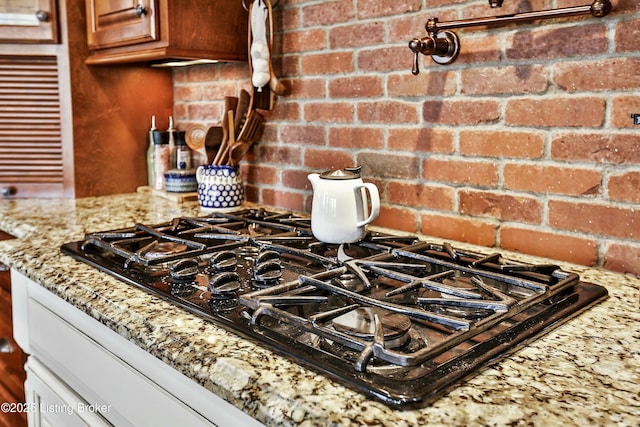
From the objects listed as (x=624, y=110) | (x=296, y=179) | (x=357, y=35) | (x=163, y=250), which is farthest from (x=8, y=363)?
(x=624, y=110)

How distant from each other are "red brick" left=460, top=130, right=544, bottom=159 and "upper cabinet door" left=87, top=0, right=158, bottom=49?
3.13ft

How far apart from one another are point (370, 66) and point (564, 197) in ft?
1.96

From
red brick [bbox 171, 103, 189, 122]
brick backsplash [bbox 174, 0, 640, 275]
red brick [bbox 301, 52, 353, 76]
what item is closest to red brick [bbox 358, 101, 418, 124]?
brick backsplash [bbox 174, 0, 640, 275]

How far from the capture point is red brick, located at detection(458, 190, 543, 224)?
123cm

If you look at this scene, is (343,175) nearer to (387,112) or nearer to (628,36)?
(387,112)

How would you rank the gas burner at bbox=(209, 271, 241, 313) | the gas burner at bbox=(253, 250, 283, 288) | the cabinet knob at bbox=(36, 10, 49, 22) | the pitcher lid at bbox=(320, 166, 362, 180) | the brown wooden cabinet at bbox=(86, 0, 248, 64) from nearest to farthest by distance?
the gas burner at bbox=(209, 271, 241, 313) → the gas burner at bbox=(253, 250, 283, 288) → the pitcher lid at bbox=(320, 166, 362, 180) → the brown wooden cabinet at bbox=(86, 0, 248, 64) → the cabinet knob at bbox=(36, 10, 49, 22)

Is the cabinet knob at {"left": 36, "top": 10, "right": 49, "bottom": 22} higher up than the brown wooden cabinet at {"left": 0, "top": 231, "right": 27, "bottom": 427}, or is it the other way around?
the cabinet knob at {"left": 36, "top": 10, "right": 49, "bottom": 22}

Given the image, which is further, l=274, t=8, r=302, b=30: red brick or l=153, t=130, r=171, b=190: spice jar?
l=153, t=130, r=171, b=190: spice jar

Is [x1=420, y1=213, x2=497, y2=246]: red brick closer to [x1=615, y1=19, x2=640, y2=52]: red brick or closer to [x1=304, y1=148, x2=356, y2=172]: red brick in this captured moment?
[x1=304, y1=148, x2=356, y2=172]: red brick

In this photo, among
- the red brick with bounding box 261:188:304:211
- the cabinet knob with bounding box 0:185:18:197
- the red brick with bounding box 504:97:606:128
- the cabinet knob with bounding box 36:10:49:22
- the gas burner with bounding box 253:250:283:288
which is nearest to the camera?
the gas burner with bounding box 253:250:283:288

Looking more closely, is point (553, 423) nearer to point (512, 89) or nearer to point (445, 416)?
point (445, 416)

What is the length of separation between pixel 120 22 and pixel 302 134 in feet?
2.24

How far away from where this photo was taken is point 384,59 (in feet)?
4.79

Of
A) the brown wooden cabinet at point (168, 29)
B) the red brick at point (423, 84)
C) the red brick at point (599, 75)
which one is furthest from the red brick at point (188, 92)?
the red brick at point (599, 75)
